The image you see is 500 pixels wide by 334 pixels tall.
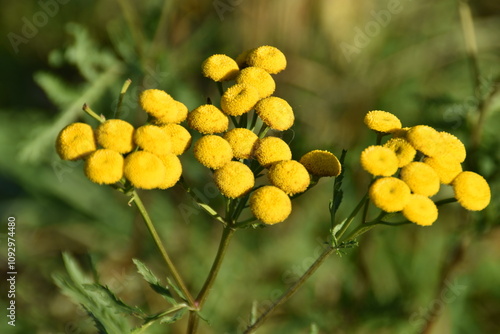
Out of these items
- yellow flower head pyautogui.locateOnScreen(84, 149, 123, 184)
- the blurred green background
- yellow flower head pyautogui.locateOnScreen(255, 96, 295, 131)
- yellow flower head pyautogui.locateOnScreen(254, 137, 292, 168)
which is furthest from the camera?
the blurred green background

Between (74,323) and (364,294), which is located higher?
(74,323)

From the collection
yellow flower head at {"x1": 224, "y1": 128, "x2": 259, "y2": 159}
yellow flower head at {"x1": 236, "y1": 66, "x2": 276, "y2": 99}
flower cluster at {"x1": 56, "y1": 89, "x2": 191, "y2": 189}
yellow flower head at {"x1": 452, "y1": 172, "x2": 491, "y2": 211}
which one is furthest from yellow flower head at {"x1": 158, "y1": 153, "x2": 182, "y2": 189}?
yellow flower head at {"x1": 452, "y1": 172, "x2": 491, "y2": 211}

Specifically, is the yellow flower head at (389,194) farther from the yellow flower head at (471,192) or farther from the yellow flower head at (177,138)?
the yellow flower head at (177,138)

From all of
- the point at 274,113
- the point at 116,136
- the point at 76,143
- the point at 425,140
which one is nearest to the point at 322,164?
the point at 274,113

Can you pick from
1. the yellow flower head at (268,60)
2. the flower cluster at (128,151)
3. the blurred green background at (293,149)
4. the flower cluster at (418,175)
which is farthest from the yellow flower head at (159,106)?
the blurred green background at (293,149)

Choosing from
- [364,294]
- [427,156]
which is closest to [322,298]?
[364,294]

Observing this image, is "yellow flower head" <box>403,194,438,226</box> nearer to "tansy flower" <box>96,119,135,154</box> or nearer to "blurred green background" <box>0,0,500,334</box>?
"tansy flower" <box>96,119,135,154</box>

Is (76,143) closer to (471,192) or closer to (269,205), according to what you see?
(269,205)

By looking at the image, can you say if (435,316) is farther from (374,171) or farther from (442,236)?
(374,171)
